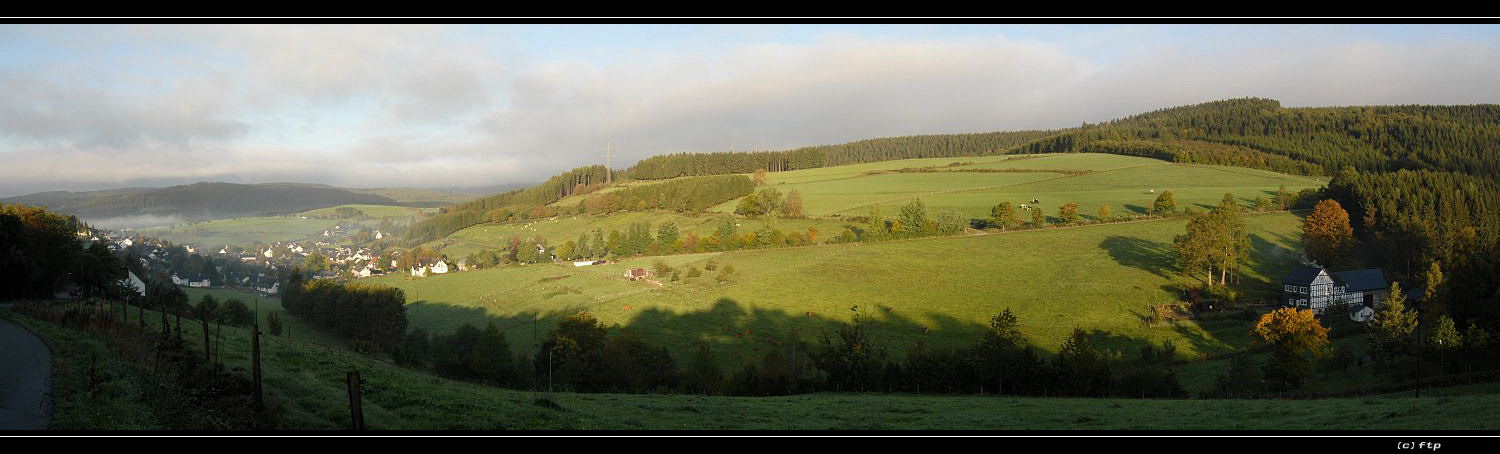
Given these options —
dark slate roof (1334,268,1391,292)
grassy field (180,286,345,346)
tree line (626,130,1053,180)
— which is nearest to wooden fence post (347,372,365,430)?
grassy field (180,286,345,346)

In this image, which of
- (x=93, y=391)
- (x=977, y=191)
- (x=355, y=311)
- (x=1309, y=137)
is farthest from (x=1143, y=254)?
(x=355, y=311)

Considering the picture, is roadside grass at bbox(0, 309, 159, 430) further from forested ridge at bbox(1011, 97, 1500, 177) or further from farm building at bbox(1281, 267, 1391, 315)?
forested ridge at bbox(1011, 97, 1500, 177)

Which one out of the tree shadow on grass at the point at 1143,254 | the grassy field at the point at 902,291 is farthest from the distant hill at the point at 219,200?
the tree shadow on grass at the point at 1143,254

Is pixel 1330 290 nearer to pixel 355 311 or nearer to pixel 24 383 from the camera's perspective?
pixel 24 383

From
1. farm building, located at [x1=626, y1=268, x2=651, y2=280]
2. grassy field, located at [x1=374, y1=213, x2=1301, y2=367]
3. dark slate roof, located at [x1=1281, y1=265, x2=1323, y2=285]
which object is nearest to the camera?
dark slate roof, located at [x1=1281, y1=265, x2=1323, y2=285]
